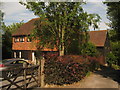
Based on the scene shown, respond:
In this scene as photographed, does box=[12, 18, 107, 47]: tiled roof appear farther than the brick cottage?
Yes

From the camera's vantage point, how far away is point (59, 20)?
31.1ft

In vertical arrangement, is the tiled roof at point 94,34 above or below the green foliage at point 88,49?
above

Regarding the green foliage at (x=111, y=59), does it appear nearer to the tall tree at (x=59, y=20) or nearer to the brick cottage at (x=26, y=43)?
the brick cottage at (x=26, y=43)

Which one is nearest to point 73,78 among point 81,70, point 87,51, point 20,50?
point 81,70

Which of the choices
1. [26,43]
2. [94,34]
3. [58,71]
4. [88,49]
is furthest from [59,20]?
[94,34]

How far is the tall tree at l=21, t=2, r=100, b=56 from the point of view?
369 inches

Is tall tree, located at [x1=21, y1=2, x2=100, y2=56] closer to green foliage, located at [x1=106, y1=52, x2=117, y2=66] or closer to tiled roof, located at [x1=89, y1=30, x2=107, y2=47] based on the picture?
green foliage, located at [x1=106, y1=52, x2=117, y2=66]

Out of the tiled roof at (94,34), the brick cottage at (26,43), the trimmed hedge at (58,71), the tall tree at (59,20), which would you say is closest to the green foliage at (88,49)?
the tall tree at (59,20)

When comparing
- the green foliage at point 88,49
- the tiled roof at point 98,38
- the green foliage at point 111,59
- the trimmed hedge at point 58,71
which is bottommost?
the green foliage at point 111,59

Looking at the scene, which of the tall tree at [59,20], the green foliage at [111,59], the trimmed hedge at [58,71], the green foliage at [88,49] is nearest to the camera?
the trimmed hedge at [58,71]

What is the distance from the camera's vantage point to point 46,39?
1059 cm

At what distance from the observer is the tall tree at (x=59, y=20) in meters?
9.37

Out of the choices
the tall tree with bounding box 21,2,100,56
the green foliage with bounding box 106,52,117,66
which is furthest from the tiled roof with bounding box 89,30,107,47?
the tall tree with bounding box 21,2,100,56

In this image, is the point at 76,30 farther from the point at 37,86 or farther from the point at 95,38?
the point at 95,38
